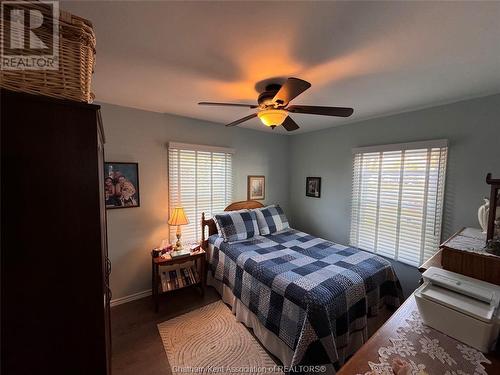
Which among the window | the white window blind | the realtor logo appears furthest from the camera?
the window

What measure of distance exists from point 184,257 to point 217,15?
2.34 m

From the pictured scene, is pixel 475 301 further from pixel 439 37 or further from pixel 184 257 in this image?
pixel 184 257

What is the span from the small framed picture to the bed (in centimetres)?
120

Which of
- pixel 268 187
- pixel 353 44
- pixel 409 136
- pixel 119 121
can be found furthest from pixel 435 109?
pixel 119 121

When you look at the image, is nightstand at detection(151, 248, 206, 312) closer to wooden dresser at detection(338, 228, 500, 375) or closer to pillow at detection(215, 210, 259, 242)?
pillow at detection(215, 210, 259, 242)

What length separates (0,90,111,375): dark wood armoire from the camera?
2.10ft

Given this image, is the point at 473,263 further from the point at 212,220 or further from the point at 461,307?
the point at 212,220

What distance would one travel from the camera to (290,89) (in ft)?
4.56

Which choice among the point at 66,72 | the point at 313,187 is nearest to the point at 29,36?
the point at 66,72

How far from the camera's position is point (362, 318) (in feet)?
5.87

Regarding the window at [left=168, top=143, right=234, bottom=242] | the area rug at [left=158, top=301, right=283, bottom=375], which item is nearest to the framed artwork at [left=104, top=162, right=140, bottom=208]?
the window at [left=168, top=143, right=234, bottom=242]

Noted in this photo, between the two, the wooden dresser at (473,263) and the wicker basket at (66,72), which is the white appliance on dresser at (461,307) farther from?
the wicker basket at (66,72)

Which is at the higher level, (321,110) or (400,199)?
(321,110)

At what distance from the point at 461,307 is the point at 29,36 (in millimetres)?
1896
